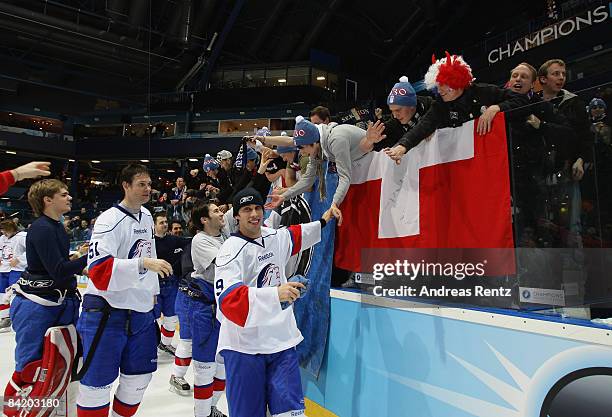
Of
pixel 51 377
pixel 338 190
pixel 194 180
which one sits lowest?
pixel 51 377

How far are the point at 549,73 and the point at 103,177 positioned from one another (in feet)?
91.1

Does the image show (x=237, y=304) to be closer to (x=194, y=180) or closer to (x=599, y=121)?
(x=599, y=121)

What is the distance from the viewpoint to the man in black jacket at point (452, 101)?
2.60 metres

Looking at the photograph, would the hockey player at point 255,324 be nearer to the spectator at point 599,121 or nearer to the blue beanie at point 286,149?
the spectator at point 599,121

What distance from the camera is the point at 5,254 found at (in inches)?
307

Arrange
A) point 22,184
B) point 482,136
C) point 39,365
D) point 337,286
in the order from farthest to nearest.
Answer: point 22,184, point 337,286, point 39,365, point 482,136

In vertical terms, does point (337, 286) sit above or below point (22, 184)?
below

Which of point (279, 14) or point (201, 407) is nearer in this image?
point (201, 407)

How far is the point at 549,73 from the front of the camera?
2.72 metres

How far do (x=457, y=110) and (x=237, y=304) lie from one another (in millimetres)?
1748

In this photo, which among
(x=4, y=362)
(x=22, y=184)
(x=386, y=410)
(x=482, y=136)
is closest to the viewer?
(x=482, y=136)

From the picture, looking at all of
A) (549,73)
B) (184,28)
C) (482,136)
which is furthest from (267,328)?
(184,28)

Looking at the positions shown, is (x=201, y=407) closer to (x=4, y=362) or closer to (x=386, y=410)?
(x=386, y=410)

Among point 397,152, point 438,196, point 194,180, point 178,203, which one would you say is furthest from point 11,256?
point 438,196
